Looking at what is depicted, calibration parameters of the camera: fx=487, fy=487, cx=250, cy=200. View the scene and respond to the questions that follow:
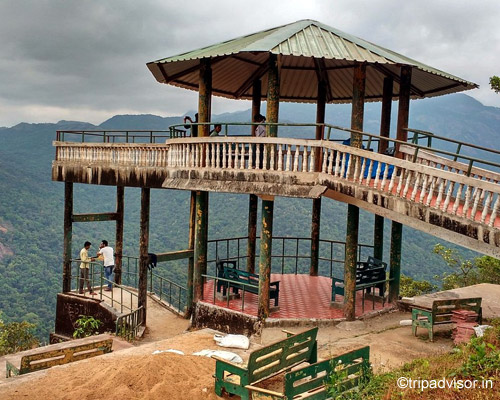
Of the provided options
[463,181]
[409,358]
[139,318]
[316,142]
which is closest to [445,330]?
[409,358]

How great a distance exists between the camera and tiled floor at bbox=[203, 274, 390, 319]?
1218 cm

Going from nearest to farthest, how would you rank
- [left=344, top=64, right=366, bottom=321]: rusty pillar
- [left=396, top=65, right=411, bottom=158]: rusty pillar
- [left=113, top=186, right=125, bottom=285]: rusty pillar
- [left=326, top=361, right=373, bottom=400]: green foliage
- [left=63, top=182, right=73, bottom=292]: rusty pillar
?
[left=326, top=361, right=373, bottom=400]: green foliage → [left=344, top=64, right=366, bottom=321]: rusty pillar → [left=396, top=65, right=411, bottom=158]: rusty pillar → [left=63, top=182, right=73, bottom=292]: rusty pillar → [left=113, top=186, right=125, bottom=285]: rusty pillar

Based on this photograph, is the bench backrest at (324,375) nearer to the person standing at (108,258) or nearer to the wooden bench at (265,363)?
the wooden bench at (265,363)

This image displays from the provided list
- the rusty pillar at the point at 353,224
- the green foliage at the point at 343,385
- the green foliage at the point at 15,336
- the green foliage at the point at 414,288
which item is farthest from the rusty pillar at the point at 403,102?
the green foliage at the point at 15,336

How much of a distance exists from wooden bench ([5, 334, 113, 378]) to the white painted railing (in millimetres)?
4736

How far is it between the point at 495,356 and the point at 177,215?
96138 millimetres

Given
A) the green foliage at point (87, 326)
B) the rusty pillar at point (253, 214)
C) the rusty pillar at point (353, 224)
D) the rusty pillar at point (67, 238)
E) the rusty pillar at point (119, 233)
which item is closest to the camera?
the rusty pillar at point (353, 224)

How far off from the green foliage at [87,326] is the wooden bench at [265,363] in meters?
8.38

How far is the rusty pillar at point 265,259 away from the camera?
11438 millimetres

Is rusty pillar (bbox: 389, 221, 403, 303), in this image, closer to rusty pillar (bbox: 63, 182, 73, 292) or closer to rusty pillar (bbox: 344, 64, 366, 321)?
rusty pillar (bbox: 344, 64, 366, 321)

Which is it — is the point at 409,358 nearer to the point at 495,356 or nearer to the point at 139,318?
the point at 495,356

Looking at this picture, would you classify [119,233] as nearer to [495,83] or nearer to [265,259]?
[265,259]

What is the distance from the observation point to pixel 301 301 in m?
13.5

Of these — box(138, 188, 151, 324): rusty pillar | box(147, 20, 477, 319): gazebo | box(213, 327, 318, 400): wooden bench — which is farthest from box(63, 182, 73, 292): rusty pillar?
box(213, 327, 318, 400): wooden bench
